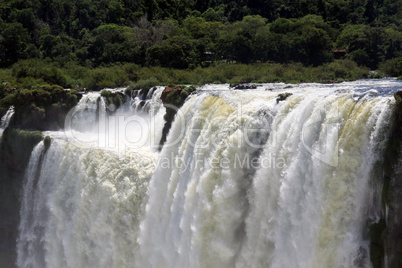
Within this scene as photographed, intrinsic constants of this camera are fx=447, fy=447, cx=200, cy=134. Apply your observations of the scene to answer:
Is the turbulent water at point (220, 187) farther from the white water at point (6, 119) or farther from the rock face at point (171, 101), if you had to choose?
the white water at point (6, 119)

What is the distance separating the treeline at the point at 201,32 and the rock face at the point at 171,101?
13303mm

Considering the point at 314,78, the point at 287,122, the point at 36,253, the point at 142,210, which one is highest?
the point at 314,78

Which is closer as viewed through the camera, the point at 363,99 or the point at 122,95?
the point at 363,99

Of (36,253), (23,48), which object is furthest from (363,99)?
(23,48)

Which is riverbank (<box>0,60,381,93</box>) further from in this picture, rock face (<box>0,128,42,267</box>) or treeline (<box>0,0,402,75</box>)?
rock face (<box>0,128,42,267</box>)

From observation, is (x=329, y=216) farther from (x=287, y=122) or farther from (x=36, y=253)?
(x=36, y=253)

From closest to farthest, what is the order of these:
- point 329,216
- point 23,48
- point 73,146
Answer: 1. point 329,216
2. point 73,146
3. point 23,48

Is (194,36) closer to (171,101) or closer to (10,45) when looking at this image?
(10,45)

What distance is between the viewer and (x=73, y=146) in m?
17.7

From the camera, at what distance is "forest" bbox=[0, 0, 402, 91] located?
3044cm

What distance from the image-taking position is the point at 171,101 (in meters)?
18.8

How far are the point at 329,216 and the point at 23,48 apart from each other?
116ft

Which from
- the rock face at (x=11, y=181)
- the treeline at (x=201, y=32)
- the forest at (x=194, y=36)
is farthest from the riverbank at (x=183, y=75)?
the rock face at (x=11, y=181)

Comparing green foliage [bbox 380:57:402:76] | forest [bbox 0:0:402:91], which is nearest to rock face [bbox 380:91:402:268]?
green foliage [bbox 380:57:402:76]
